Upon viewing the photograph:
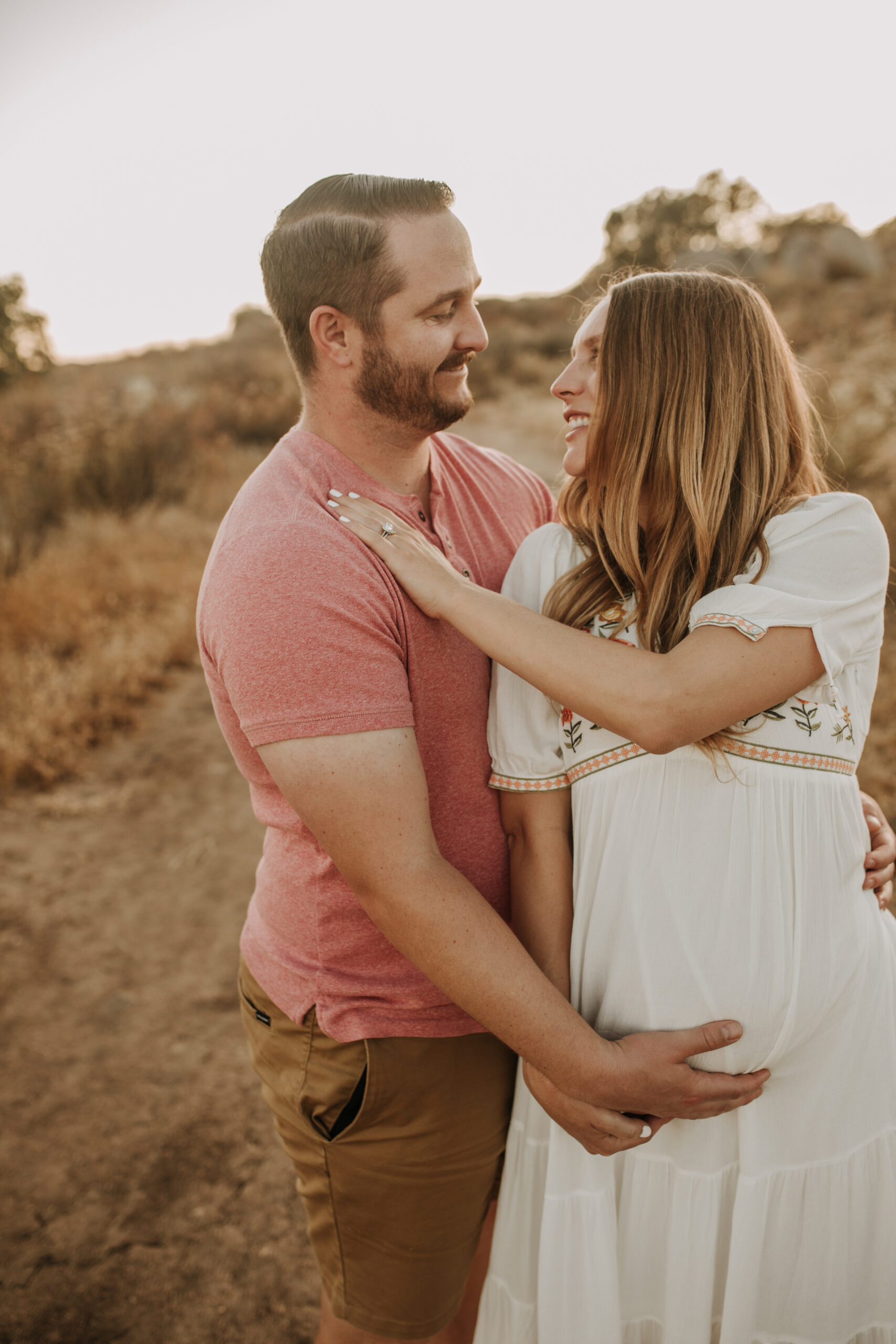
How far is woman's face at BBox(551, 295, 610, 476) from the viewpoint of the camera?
167cm

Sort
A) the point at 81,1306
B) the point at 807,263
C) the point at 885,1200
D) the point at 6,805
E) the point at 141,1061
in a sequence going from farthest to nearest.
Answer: the point at 807,263 → the point at 6,805 → the point at 141,1061 → the point at 81,1306 → the point at 885,1200

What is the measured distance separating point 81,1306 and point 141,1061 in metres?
0.95

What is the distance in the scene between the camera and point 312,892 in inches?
65.6

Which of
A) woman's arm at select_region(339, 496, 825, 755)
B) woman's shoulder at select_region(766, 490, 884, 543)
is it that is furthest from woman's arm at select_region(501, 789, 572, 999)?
woman's shoulder at select_region(766, 490, 884, 543)

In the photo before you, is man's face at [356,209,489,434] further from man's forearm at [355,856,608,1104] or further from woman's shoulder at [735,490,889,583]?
man's forearm at [355,856,608,1104]

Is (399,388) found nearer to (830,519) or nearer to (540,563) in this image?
(540,563)

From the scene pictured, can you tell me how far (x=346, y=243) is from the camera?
1660mm

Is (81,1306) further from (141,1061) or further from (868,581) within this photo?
(868,581)

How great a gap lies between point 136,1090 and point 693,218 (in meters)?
28.1

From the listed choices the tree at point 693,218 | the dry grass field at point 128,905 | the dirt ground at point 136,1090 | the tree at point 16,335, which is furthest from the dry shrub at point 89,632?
the tree at point 693,218

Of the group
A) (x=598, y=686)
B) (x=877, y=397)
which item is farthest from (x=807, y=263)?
(x=598, y=686)

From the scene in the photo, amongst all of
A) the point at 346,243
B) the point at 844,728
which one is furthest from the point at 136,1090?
the point at 346,243

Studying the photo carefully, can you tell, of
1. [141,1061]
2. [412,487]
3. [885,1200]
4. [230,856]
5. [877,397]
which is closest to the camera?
[885,1200]

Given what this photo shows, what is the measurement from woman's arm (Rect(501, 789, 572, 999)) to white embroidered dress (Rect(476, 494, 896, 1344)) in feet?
0.10
